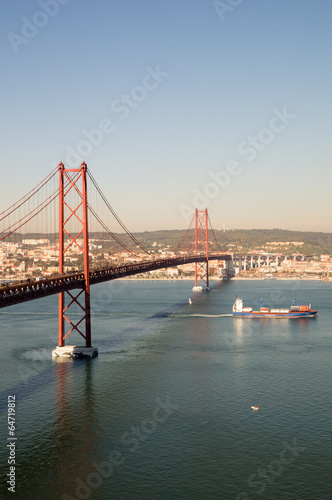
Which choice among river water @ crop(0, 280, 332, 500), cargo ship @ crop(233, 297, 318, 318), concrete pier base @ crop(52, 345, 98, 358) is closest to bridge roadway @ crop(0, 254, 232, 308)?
concrete pier base @ crop(52, 345, 98, 358)

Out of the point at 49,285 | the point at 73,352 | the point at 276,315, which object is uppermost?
the point at 49,285

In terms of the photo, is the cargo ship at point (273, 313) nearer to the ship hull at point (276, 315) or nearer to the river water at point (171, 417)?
the ship hull at point (276, 315)

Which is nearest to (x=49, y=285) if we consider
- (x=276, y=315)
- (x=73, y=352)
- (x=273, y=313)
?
(x=73, y=352)

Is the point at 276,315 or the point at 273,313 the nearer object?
the point at 276,315

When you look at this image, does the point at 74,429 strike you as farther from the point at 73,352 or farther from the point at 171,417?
the point at 73,352

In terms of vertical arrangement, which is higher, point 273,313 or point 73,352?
point 73,352

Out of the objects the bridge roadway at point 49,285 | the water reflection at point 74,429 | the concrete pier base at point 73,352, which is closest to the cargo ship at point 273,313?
the bridge roadway at point 49,285

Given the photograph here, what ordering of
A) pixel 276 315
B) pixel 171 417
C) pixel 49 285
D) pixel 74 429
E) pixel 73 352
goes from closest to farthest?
pixel 74 429 < pixel 171 417 < pixel 49 285 < pixel 73 352 < pixel 276 315

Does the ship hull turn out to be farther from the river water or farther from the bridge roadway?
the bridge roadway
